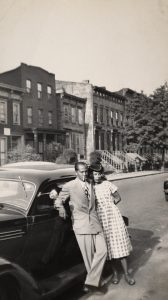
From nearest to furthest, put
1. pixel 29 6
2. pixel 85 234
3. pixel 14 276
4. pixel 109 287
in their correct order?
1. pixel 14 276
2. pixel 85 234
3. pixel 109 287
4. pixel 29 6

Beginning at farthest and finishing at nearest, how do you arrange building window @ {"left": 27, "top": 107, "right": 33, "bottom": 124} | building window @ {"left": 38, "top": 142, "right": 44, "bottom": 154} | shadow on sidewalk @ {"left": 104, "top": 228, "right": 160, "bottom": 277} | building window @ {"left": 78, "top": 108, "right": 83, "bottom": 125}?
1. building window @ {"left": 78, "top": 108, "right": 83, "bottom": 125}
2. building window @ {"left": 38, "top": 142, "right": 44, "bottom": 154}
3. building window @ {"left": 27, "top": 107, "right": 33, "bottom": 124}
4. shadow on sidewalk @ {"left": 104, "top": 228, "right": 160, "bottom": 277}

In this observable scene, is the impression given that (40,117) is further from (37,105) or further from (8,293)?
(8,293)

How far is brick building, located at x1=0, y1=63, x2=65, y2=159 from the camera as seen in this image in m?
31.6

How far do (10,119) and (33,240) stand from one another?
86.1ft

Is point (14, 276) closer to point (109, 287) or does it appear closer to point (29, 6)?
point (109, 287)

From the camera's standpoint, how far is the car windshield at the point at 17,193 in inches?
177

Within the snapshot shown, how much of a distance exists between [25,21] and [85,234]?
707 centimetres

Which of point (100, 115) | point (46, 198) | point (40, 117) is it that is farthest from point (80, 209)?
point (100, 115)

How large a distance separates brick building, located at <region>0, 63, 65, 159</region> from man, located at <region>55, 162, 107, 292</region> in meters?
26.7

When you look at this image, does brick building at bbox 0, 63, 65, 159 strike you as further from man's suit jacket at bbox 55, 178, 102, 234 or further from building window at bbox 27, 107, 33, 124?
man's suit jacket at bbox 55, 178, 102, 234

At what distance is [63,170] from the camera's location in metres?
5.38

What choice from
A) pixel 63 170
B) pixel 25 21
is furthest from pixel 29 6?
pixel 63 170

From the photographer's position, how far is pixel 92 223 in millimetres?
4746

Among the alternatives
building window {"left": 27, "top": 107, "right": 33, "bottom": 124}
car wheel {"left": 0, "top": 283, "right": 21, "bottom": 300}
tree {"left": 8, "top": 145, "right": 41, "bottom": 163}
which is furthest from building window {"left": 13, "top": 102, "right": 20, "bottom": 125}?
car wheel {"left": 0, "top": 283, "right": 21, "bottom": 300}
